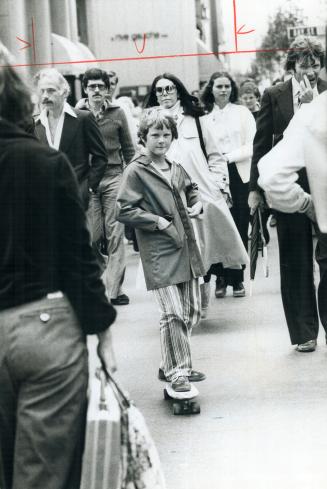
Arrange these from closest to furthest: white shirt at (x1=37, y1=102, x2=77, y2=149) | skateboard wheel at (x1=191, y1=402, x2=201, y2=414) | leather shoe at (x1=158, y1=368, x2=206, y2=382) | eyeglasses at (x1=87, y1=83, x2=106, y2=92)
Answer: skateboard wheel at (x1=191, y1=402, x2=201, y2=414), leather shoe at (x1=158, y1=368, x2=206, y2=382), white shirt at (x1=37, y1=102, x2=77, y2=149), eyeglasses at (x1=87, y1=83, x2=106, y2=92)

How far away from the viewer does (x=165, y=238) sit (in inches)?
254

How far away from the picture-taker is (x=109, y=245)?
10477mm

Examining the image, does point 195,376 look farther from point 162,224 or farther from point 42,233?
point 42,233

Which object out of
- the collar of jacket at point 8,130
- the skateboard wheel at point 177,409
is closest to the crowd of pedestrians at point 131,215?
the collar of jacket at point 8,130

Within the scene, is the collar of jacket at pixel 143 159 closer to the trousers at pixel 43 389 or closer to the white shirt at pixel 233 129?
the trousers at pixel 43 389

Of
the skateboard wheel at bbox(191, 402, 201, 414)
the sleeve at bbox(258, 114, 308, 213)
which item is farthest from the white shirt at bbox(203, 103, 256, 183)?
the sleeve at bbox(258, 114, 308, 213)

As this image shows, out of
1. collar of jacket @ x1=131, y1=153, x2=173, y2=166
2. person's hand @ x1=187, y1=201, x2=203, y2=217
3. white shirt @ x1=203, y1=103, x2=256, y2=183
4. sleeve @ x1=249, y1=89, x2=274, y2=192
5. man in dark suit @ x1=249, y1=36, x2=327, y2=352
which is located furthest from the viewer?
white shirt @ x1=203, y1=103, x2=256, y2=183

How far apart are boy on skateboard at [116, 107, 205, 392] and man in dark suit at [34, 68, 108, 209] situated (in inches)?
75.2

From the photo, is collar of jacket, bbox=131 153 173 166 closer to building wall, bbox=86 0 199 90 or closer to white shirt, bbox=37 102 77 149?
white shirt, bbox=37 102 77 149

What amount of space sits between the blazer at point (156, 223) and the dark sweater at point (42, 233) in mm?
2810

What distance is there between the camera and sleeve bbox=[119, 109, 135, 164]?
34.2ft

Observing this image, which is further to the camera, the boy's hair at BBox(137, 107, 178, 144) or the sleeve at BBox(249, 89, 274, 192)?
the sleeve at BBox(249, 89, 274, 192)

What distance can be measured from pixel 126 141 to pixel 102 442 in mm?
7201

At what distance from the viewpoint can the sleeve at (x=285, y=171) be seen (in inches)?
153
